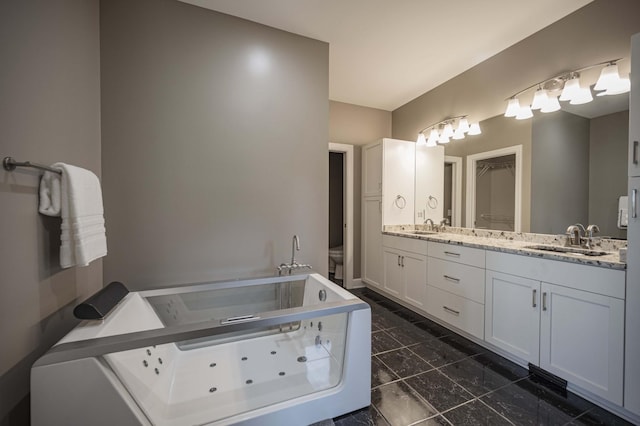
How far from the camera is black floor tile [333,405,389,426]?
4.72ft

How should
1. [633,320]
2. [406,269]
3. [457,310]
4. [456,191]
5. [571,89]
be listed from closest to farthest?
[633,320] → [571,89] → [457,310] → [406,269] → [456,191]

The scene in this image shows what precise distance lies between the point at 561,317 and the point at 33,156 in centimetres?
303

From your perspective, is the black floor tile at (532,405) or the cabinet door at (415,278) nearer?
the black floor tile at (532,405)

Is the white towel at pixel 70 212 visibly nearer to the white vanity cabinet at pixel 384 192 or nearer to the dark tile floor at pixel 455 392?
the dark tile floor at pixel 455 392

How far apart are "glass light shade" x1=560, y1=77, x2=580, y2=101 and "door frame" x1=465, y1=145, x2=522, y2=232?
0.52m

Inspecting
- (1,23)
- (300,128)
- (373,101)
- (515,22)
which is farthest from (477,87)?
(1,23)

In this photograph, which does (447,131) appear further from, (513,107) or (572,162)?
(572,162)

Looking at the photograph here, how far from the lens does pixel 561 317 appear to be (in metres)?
1.66

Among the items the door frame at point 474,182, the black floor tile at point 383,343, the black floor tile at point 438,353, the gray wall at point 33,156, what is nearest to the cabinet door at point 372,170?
the door frame at point 474,182

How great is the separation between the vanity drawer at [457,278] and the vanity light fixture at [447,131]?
1520mm

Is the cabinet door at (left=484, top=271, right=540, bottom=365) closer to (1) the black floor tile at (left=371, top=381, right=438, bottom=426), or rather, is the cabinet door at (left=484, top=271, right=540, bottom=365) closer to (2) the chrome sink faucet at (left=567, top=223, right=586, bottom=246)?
(2) the chrome sink faucet at (left=567, top=223, right=586, bottom=246)

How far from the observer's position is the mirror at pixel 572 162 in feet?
6.07

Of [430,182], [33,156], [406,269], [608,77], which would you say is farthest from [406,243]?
[33,156]

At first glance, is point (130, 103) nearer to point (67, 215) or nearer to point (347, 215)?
point (67, 215)
